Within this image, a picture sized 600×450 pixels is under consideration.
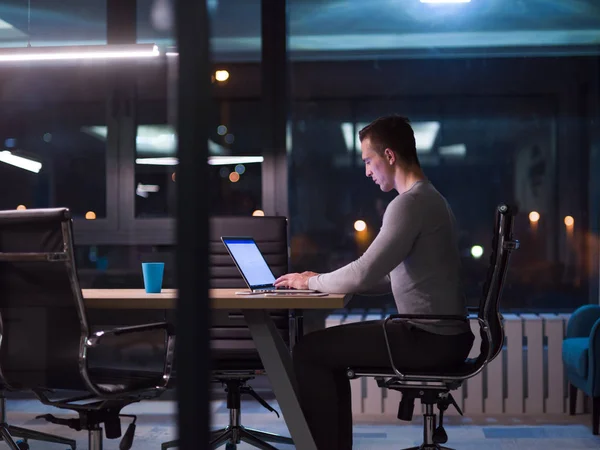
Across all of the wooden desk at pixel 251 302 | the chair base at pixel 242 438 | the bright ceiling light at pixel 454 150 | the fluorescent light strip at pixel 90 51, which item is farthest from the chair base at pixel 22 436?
the bright ceiling light at pixel 454 150

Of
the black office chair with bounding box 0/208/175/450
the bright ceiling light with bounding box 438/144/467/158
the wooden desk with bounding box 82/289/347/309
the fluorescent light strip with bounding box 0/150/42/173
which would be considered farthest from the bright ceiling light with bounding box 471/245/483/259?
the black office chair with bounding box 0/208/175/450

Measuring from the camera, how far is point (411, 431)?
4074 millimetres

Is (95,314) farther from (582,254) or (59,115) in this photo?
(582,254)

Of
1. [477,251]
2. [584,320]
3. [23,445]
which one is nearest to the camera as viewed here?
[23,445]

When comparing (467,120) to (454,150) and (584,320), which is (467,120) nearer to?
(454,150)

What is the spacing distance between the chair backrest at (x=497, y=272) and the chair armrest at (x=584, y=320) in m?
1.90

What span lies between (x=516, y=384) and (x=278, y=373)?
2294 mm

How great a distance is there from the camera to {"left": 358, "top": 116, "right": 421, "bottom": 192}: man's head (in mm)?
2805

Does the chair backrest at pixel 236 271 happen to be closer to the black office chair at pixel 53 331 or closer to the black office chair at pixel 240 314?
the black office chair at pixel 240 314

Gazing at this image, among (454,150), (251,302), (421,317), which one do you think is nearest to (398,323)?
(421,317)

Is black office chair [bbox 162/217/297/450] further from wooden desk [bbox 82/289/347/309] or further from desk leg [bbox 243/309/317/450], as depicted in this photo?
wooden desk [bbox 82/289/347/309]

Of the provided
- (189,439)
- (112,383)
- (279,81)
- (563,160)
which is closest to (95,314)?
(279,81)

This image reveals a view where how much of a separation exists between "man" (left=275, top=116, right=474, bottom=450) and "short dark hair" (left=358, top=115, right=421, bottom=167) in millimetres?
147

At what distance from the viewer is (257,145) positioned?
4.97 metres
